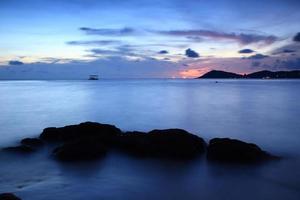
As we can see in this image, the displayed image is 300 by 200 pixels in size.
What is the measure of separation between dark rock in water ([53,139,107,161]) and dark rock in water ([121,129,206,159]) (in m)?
1.24

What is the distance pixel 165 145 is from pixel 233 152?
Answer: 8.30 ft

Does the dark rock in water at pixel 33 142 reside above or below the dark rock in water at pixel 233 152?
above

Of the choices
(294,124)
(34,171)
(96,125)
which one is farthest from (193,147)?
(294,124)

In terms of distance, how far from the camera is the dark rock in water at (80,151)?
1137 centimetres

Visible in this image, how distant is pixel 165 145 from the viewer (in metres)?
12.4

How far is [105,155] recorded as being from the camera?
39.4ft

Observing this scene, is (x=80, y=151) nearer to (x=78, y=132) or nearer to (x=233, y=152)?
(x=78, y=132)

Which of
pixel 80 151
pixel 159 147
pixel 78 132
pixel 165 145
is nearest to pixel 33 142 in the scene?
pixel 78 132

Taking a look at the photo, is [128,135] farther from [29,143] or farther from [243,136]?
[243,136]

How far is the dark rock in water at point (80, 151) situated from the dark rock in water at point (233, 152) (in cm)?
409

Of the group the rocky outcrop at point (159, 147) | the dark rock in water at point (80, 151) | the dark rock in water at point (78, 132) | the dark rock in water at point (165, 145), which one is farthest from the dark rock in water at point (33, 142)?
the dark rock in water at point (165, 145)

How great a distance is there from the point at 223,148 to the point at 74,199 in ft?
19.2

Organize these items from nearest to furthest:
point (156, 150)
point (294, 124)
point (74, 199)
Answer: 1. point (74, 199)
2. point (156, 150)
3. point (294, 124)

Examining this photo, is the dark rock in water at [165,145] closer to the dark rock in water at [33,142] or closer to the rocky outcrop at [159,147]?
the rocky outcrop at [159,147]
